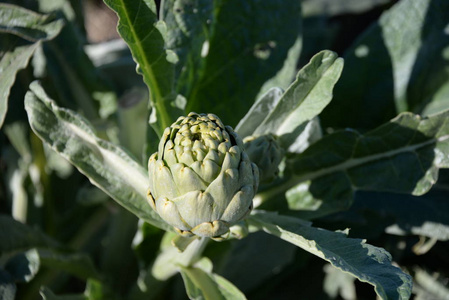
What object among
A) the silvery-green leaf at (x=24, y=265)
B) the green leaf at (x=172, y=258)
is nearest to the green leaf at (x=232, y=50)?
the green leaf at (x=172, y=258)

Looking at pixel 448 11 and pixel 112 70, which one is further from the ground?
pixel 448 11

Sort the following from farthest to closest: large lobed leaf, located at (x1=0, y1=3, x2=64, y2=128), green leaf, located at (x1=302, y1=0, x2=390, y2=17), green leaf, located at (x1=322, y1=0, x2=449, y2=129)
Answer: green leaf, located at (x1=302, y1=0, x2=390, y2=17) < green leaf, located at (x1=322, y1=0, x2=449, y2=129) < large lobed leaf, located at (x1=0, y1=3, x2=64, y2=128)

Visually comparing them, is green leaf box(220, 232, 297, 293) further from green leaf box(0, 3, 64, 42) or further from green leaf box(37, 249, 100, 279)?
green leaf box(0, 3, 64, 42)

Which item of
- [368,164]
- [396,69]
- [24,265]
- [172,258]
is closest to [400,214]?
[368,164]

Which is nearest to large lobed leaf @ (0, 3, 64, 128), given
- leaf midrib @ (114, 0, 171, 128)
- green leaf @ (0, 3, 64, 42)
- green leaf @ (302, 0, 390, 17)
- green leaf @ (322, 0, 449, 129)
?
green leaf @ (0, 3, 64, 42)

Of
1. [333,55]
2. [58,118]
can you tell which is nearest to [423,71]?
[333,55]

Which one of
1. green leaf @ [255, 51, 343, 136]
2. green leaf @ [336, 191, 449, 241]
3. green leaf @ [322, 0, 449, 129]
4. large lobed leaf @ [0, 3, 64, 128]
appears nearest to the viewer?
green leaf @ [255, 51, 343, 136]

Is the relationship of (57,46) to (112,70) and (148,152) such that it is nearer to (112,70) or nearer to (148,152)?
(112,70)
